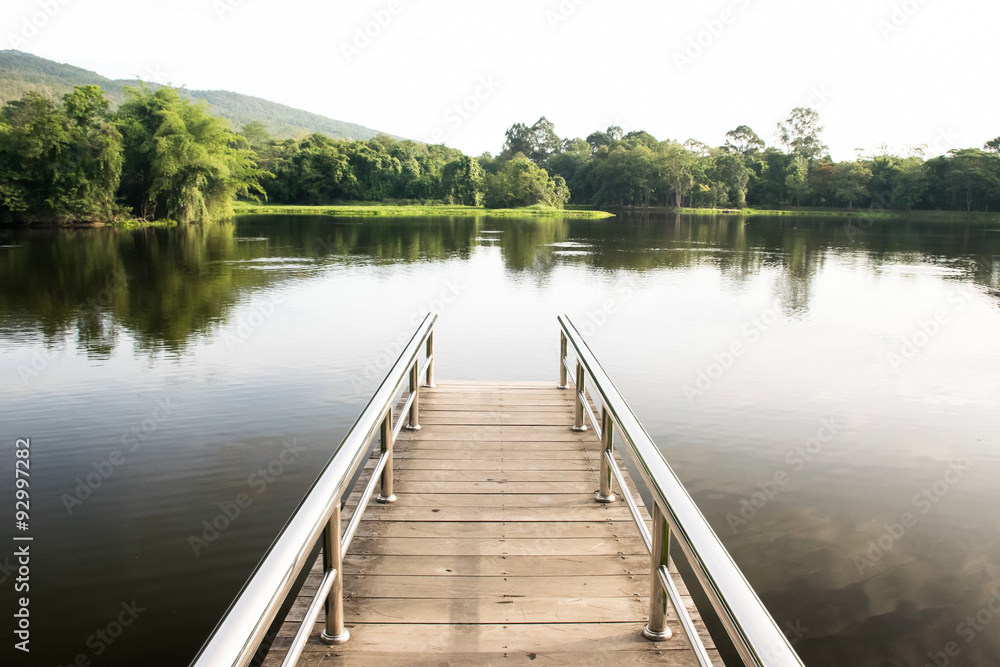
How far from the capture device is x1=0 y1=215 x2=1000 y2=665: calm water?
4.29 metres

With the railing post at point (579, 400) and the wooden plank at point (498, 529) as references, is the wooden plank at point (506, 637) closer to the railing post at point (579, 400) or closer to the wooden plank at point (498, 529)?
the wooden plank at point (498, 529)

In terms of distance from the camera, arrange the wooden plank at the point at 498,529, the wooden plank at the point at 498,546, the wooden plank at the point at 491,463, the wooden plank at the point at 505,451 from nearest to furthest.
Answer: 1. the wooden plank at the point at 498,546
2. the wooden plank at the point at 498,529
3. the wooden plank at the point at 491,463
4. the wooden plank at the point at 505,451

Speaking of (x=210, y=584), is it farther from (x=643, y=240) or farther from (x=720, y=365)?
(x=643, y=240)

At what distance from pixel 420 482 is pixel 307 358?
6.58 meters

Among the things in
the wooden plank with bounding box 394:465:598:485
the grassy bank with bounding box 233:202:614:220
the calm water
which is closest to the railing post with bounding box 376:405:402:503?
the wooden plank with bounding box 394:465:598:485

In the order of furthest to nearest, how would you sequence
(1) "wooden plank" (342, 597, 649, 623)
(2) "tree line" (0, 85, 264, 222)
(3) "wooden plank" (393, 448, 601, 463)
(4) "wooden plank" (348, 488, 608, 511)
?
(2) "tree line" (0, 85, 264, 222)
(3) "wooden plank" (393, 448, 601, 463)
(4) "wooden plank" (348, 488, 608, 511)
(1) "wooden plank" (342, 597, 649, 623)

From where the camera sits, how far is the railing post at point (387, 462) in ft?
11.0

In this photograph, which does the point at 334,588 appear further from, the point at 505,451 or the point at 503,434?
the point at 503,434

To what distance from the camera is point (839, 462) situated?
6516 mm

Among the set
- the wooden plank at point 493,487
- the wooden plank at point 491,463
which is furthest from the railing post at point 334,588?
the wooden plank at point 491,463

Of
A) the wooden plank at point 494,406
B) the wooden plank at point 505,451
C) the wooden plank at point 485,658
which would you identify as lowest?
the wooden plank at point 485,658

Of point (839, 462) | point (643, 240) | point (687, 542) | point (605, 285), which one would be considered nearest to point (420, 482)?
point (687, 542)

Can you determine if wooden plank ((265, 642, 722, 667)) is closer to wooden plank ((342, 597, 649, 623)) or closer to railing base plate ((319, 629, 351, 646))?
railing base plate ((319, 629, 351, 646))

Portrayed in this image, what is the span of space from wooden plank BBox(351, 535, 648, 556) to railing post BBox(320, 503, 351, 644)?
0.67m
